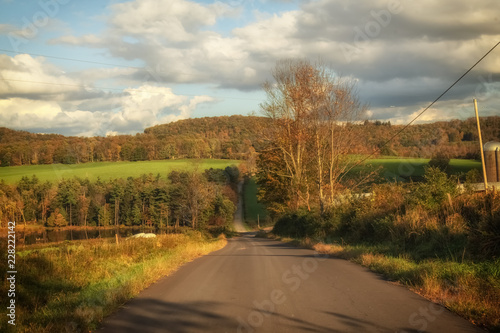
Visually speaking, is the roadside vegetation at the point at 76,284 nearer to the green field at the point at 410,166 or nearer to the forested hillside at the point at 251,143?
the forested hillside at the point at 251,143

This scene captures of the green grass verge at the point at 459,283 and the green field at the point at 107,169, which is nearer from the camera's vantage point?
the green grass verge at the point at 459,283

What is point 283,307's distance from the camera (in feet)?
21.9

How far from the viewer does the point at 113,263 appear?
1355 cm

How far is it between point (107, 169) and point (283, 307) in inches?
2520

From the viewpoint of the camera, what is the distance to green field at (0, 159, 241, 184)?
29.9 m

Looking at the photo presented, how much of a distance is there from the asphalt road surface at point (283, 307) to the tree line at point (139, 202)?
114 feet

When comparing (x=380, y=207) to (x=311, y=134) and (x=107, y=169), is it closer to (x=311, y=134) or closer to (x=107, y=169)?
(x=311, y=134)

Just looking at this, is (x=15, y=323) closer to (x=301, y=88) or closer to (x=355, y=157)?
(x=355, y=157)

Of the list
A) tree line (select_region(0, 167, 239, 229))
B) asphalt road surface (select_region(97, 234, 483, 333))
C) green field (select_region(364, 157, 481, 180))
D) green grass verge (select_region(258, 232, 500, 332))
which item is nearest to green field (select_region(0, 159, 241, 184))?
tree line (select_region(0, 167, 239, 229))

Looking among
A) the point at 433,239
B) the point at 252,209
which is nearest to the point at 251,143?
the point at 433,239

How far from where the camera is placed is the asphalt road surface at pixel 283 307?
5586 millimetres

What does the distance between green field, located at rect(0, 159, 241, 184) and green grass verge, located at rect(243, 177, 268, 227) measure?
7973 millimetres

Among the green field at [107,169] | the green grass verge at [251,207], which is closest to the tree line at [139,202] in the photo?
the green field at [107,169]

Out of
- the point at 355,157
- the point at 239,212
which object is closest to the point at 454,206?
the point at 355,157
